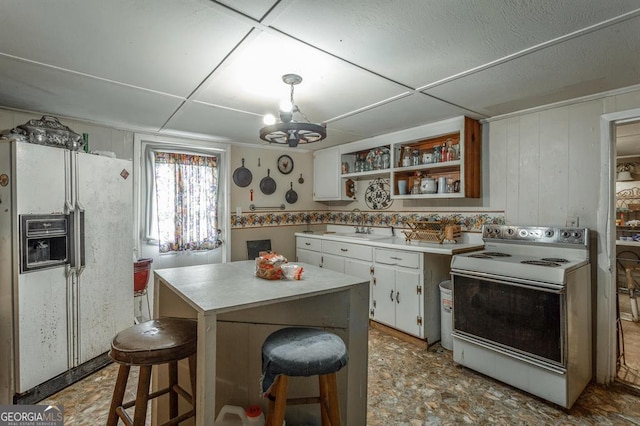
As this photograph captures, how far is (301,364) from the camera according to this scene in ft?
4.05

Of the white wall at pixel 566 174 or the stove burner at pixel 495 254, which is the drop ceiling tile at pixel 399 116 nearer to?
the white wall at pixel 566 174

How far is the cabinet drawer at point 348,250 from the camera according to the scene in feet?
11.3

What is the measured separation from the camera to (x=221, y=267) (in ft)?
6.61

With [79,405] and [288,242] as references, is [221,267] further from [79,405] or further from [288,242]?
[288,242]

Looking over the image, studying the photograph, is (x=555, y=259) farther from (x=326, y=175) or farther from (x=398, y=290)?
(x=326, y=175)

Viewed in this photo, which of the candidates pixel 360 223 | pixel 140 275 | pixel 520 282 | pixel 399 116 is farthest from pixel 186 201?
pixel 520 282

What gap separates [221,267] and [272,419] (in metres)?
0.95

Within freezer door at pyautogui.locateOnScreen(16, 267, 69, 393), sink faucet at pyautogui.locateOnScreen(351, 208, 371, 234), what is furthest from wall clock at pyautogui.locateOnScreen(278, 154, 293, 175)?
freezer door at pyautogui.locateOnScreen(16, 267, 69, 393)

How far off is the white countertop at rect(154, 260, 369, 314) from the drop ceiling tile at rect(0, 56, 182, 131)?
1.37m

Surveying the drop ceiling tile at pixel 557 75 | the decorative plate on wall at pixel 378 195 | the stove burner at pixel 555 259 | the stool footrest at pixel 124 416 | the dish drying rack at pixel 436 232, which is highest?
the drop ceiling tile at pixel 557 75

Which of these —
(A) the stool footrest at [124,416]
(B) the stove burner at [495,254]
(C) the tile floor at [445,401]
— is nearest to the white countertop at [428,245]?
(B) the stove burner at [495,254]

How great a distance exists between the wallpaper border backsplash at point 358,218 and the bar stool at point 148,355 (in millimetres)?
2570

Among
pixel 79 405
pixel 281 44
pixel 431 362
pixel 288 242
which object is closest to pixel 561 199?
pixel 431 362

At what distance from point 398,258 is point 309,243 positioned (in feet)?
4.79
